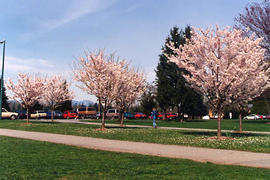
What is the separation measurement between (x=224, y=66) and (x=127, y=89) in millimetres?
10967

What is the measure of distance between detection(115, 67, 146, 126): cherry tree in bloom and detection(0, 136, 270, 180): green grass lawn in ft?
49.5

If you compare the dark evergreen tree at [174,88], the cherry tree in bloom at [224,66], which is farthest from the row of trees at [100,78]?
the dark evergreen tree at [174,88]

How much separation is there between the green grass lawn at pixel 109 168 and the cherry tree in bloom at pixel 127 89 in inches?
594

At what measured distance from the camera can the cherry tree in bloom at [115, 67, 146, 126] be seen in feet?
81.0

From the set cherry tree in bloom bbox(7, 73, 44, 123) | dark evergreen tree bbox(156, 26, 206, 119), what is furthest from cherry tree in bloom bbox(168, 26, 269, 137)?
dark evergreen tree bbox(156, 26, 206, 119)

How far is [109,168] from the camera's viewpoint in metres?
7.62

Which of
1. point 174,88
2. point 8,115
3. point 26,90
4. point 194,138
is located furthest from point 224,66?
point 8,115

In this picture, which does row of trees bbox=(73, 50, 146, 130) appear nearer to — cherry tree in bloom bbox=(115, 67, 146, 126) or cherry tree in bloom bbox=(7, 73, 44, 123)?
cherry tree in bloom bbox=(115, 67, 146, 126)

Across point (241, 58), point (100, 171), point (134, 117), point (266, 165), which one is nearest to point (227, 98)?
point (241, 58)

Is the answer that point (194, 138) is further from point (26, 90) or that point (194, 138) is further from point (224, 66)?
point (26, 90)

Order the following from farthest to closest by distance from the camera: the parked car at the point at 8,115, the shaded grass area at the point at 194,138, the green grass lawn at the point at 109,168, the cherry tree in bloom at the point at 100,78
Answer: the parked car at the point at 8,115, the cherry tree in bloom at the point at 100,78, the shaded grass area at the point at 194,138, the green grass lawn at the point at 109,168

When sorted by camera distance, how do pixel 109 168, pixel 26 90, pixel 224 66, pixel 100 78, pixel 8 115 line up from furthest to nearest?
pixel 8 115
pixel 26 90
pixel 100 78
pixel 224 66
pixel 109 168

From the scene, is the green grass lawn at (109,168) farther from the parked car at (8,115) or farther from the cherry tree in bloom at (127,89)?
the parked car at (8,115)

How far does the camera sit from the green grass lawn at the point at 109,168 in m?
6.75
